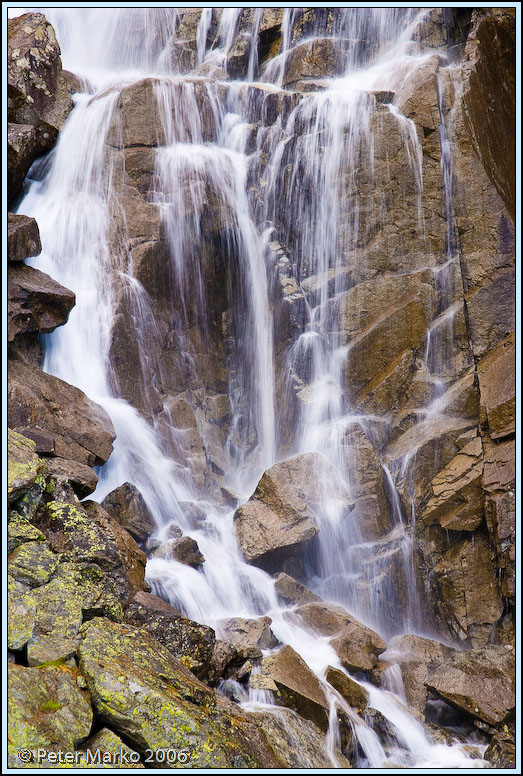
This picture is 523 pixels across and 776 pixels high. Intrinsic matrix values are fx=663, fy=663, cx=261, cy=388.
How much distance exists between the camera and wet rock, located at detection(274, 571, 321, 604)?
1175cm

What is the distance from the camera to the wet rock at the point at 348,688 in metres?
9.27

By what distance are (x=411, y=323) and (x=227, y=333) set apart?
434cm

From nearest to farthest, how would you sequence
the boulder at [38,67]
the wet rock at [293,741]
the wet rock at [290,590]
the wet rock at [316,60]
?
the wet rock at [293,741] < the wet rock at [290,590] < the boulder at [38,67] < the wet rock at [316,60]

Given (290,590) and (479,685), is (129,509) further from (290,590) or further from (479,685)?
(479,685)

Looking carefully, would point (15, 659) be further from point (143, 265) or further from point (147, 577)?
point (143, 265)

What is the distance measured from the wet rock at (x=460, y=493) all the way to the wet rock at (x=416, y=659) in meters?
2.38

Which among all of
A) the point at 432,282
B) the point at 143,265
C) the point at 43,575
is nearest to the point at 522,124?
the point at 432,282

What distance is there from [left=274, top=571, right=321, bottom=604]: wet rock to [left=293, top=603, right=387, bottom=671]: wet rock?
23cm

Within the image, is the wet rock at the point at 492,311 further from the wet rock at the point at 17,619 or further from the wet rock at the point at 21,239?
the wet rock at the point at 17,619

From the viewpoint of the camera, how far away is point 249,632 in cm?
991

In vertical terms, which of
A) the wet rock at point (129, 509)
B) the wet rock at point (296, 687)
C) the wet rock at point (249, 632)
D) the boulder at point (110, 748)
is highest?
the boulder at point (110, 748)

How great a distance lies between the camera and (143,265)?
14.9 meters

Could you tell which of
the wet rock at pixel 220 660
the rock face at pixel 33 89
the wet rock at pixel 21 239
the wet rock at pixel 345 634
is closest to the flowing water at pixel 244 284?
the rock face at pixel 33 89

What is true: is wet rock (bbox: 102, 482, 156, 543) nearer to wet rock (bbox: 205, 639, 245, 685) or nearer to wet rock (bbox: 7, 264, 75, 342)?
wet rock (bbox: 7, 264, 75, 342)
